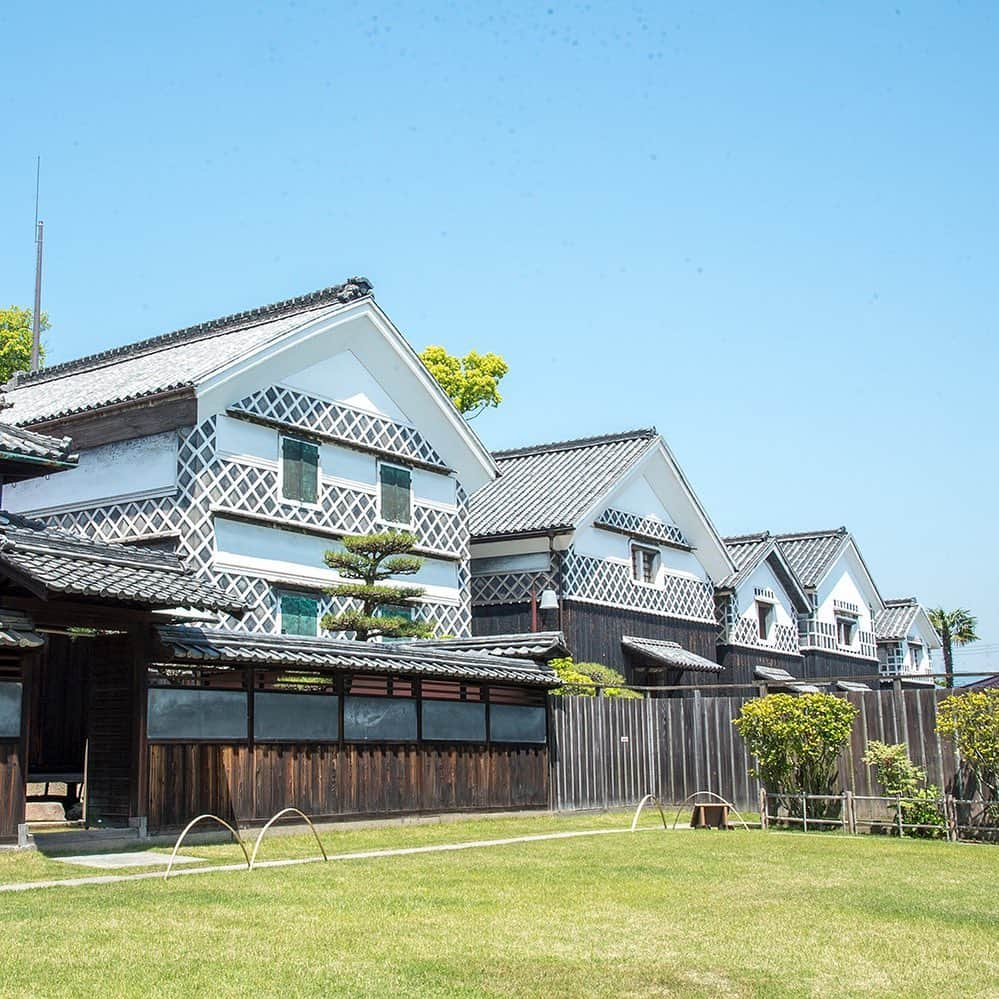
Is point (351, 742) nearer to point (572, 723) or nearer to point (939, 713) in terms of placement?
point (572, 723)

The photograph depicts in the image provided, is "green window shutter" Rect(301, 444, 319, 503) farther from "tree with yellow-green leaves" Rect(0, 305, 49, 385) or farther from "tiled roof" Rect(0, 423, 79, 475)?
"tree with yellow-green leaves" Rect(0, 305, 49, 385)

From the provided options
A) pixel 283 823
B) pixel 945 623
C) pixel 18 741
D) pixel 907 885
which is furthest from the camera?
pixel 945 623

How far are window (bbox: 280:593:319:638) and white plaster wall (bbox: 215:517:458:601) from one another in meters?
0.39

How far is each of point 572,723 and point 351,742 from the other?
551cm

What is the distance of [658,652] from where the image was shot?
111ft

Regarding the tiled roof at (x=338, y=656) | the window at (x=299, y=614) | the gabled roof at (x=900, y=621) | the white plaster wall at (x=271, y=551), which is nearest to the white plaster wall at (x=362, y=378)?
the white plaster wall at (x=271, y=551)

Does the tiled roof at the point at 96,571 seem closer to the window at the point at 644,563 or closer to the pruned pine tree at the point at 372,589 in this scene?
the pruned pine tree at the point at 372,589

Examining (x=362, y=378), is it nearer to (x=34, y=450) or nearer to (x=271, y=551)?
(x=271, y=551)

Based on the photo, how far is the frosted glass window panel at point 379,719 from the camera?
1927 centimetres

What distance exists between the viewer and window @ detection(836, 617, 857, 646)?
46438mm

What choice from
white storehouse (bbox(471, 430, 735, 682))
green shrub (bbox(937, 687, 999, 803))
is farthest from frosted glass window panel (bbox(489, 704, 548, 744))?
white storehouse (bbox(471, 430, 735, 682))

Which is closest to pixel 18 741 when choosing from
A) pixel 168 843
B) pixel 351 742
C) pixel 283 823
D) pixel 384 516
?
pixel 168 843

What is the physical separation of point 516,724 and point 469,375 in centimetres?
2290

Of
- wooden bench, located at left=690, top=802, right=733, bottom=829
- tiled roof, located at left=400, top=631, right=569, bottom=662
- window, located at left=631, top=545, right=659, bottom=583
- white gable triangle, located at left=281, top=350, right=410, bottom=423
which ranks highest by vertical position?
white gable triangle, located at left=281, top=350, right=410, bottom=423
